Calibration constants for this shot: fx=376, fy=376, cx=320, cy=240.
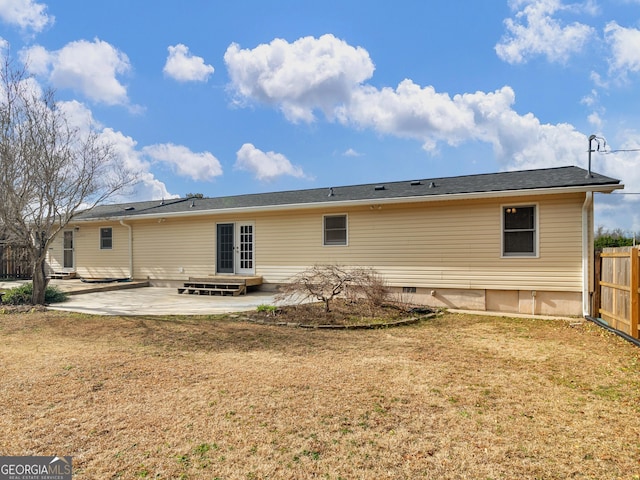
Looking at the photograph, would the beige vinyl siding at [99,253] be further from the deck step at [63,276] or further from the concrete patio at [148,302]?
the concrete patio at [148,302]

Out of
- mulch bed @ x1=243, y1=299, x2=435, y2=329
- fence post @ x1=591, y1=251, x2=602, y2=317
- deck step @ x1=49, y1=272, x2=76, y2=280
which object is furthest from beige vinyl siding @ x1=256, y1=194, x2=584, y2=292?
deck step @ x1=49, y1=272, x2=76, y2=280

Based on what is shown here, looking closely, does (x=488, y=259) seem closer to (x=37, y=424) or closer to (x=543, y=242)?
(x=543, y=242)

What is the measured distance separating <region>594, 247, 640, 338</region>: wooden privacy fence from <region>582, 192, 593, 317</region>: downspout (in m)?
0.14

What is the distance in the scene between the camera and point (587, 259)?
8461 millimetres

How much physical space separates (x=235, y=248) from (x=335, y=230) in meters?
3.72

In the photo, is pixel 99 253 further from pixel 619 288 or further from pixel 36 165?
pixel 619 288

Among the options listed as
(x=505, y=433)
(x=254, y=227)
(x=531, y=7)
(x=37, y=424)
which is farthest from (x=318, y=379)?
(x=531, y=7)

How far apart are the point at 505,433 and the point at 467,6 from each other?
11293mm

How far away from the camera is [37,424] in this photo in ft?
10.1

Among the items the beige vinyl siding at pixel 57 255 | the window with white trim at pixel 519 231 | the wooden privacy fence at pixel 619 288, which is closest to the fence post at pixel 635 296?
the wooden privacy fence at pixel 619 288

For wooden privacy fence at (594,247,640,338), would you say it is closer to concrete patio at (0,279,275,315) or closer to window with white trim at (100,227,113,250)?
concrete patio at (0,279,275,315)

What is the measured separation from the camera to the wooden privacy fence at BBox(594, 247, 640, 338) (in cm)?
606

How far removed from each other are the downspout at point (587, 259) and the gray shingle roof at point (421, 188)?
81 cm

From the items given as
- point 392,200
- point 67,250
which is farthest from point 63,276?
point 392,200
